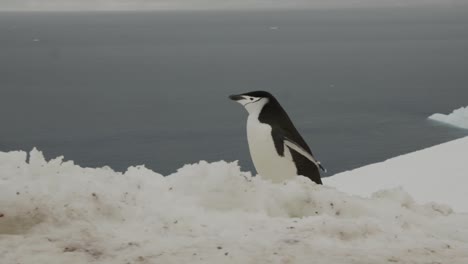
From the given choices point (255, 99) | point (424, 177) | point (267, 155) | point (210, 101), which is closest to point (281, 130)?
point (267, 155)

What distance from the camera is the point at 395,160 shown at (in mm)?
18062

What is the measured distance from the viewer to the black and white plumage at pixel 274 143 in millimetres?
6895

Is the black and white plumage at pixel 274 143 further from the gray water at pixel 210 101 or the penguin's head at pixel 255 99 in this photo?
the gray water at pixel 210 101

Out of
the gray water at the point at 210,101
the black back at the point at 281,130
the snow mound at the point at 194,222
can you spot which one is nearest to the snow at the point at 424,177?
the black back at the point at 281,130

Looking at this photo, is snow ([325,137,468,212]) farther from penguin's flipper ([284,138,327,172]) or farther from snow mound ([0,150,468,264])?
snow mound ([0,150,468,264])

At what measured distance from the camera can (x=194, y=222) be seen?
10.4ft

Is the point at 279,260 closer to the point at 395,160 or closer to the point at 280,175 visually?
the point at 280,175

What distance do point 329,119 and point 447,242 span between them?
240 ft

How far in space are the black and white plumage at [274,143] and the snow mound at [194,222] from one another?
114 inches

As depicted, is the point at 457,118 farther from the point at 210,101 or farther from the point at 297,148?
the point at 297,148

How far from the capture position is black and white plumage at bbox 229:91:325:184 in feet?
22.6

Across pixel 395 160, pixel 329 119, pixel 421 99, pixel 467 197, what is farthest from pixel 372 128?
pixel 467 197

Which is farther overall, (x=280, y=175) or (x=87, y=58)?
(x=87, y=58)

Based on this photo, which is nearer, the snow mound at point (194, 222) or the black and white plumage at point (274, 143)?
the snow mound at point (194, 222)
